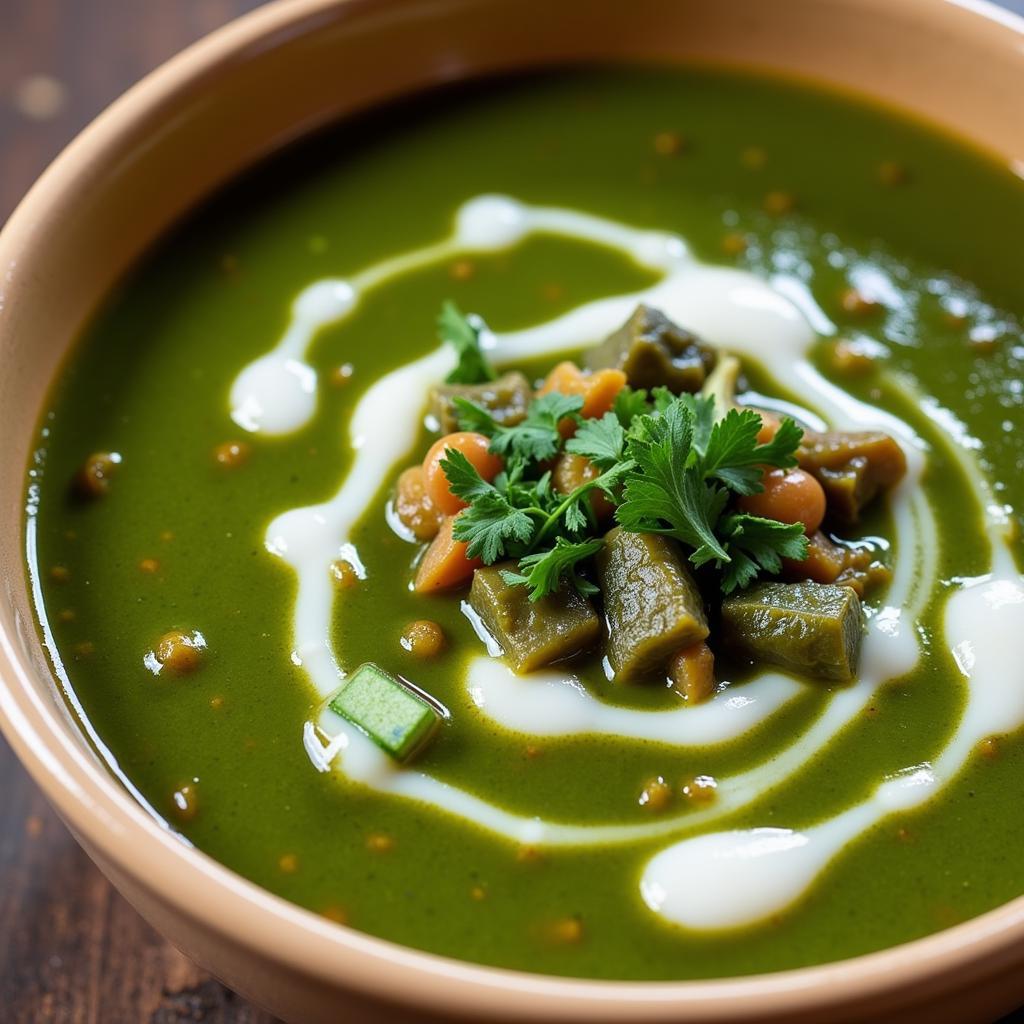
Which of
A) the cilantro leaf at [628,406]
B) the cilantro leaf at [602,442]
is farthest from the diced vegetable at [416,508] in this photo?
the cilantro leaf at [628,406]

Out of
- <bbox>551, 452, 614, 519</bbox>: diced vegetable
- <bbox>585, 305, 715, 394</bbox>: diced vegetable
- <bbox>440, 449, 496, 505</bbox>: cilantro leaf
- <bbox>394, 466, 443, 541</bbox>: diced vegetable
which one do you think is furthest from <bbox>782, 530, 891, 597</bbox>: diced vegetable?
<bbox>394, 466, 443, 541</bbox>: diced vegetable

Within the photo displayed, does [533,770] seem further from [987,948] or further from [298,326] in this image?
[298,326]

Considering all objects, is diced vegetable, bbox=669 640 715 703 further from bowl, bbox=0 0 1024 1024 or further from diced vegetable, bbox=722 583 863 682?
bowl, bbox=0 0 1024 1024

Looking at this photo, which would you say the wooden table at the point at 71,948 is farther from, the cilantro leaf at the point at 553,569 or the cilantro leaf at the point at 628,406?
the cilantro leaf at the point at 628,406

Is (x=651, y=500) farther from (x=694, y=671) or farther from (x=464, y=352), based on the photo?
(x=464, y=352)

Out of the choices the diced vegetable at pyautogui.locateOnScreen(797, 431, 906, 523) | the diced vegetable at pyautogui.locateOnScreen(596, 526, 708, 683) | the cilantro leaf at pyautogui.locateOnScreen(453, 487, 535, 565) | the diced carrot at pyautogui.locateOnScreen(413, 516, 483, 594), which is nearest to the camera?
the diced vegetable at pyautogui.locateOnScreen(596, 526, 708, 683)

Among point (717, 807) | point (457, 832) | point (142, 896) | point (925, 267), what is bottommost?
point (142, 896)

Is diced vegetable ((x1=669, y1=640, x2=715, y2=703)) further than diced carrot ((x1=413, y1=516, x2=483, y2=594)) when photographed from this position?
No

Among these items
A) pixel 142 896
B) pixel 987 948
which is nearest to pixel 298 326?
pixel 142 896
